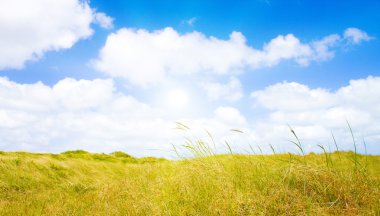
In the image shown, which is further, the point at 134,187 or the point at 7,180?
the point at 7,180

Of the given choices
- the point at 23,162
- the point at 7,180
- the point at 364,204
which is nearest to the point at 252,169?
the point at 364,204

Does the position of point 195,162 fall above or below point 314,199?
above

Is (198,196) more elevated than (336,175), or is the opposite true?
(336,175)

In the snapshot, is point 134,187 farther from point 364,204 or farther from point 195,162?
point 364,204

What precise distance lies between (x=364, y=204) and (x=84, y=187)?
8198 millimetres

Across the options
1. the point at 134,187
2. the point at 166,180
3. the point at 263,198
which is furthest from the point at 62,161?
the point at 263,198

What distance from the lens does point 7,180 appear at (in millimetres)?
10500

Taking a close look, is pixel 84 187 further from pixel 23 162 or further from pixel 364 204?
pixel 364 204

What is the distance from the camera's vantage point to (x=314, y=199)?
5.20 metres

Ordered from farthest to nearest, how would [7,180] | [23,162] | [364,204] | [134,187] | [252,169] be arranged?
[23,162] < [7,180] < [134,187] < [252,169] < [364,204]

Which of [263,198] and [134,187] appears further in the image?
[134,187]

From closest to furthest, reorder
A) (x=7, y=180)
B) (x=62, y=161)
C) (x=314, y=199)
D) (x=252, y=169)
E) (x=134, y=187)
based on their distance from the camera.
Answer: (x=314, y=199) < (x=252, y=169) < (x=134, y=187) < (x=7, y=180) < (x=62, y=161)

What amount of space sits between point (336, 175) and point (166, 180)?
131 inches

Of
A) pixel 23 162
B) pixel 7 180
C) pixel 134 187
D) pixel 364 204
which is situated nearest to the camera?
pixel 364 204
